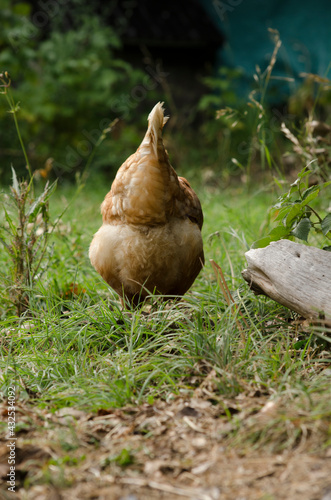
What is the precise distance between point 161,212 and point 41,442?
1314 mm

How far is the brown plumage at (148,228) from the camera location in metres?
2.69

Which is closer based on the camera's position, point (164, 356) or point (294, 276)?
point (294, 276)

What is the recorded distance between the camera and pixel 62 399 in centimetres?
217

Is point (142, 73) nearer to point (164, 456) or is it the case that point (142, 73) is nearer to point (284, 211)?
point (284, 211)

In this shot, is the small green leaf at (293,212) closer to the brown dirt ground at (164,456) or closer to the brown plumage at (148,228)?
the brown plumage at (148,228)

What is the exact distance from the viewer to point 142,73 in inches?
318

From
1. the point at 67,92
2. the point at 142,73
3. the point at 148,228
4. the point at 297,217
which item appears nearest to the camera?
the point at 297,217

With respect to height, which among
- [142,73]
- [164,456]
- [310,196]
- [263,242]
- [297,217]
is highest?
[142,73]

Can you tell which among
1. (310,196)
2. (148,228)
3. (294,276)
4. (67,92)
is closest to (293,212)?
(310,196)

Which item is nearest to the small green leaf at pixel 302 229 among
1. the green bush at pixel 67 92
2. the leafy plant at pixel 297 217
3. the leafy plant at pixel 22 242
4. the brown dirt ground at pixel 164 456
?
the leafy plant at pixel 297 217

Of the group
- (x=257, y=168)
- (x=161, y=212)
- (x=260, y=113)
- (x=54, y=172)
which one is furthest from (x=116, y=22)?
(x=161, y=212)

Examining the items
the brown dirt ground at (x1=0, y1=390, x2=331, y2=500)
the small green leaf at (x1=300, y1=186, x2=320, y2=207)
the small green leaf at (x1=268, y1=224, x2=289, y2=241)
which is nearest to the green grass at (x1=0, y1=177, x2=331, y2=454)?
the brown dirt ground at (x1=0, y1=390, x2=331, y2=500)

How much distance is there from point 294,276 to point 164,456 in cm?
102

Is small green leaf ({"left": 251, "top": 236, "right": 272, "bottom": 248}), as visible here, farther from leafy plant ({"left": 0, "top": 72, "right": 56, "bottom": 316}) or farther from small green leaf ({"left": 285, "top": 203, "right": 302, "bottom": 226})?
leafy plant ({"left": 0, "top": 72, "right": 56, "bottom": 316})
